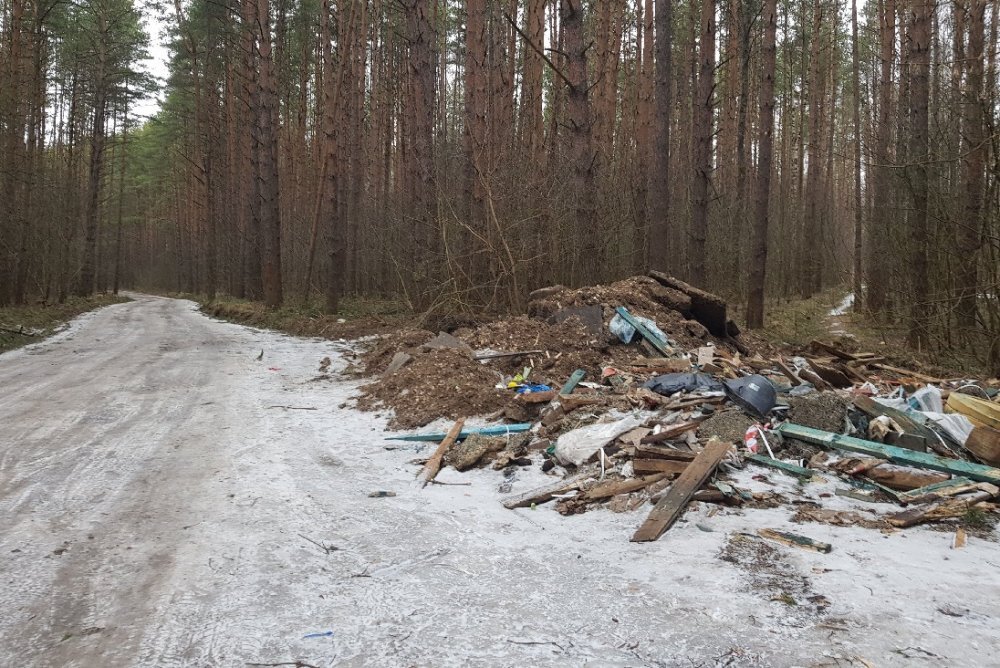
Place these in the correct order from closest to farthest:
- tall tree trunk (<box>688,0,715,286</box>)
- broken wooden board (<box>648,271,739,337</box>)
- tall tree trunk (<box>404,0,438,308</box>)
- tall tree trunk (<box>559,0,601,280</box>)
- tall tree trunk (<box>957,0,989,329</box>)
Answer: tall tree trunk (<box>957,0,989,329</box>)
broken wooden board (<box>648,271,739,337</box>)
tall tree trunk (<box>559,0,601,280</box>)
tall tree trunk (<box>688,0,715,286</box>)
tall tree trunk (<box>404,0,438,308</box>)

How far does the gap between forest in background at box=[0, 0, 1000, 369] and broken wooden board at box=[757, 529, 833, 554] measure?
5850mm

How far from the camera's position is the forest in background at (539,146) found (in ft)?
33.0

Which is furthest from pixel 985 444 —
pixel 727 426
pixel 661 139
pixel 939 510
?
pixel 661 139

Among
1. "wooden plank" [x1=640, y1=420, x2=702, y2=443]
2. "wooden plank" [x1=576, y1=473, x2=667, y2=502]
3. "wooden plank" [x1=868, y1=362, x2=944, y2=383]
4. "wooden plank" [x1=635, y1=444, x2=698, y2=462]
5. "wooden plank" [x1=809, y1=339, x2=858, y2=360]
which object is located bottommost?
"wooden plank" [x1=576, y1=473, x2=667, y2=502]

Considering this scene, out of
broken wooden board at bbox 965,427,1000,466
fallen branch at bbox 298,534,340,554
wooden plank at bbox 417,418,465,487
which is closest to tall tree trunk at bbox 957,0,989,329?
broken wooden board at bbox 965,427,1000,466

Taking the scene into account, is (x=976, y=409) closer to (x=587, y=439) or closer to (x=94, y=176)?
(x=587, y=439)

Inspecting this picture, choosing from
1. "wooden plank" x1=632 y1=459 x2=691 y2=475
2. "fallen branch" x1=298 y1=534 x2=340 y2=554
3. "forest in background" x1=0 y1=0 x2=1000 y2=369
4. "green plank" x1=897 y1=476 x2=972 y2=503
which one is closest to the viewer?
"fallen branch" x1=298 y1=534 x2=340 y2=554

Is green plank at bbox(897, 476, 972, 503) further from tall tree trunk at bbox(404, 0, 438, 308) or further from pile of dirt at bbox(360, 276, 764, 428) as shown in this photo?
tall tree trunk at bbox(404, 0, 438, 308)

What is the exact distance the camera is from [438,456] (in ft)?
16.8

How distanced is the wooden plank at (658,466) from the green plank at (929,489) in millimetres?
1330

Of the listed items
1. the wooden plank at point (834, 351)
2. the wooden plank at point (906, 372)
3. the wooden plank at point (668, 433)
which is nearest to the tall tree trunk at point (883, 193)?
the wooden plank at point (834, 351)

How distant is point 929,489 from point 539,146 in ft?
46.4

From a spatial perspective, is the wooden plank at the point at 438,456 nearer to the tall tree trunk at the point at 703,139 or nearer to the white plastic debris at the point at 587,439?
the white plastic debris at the point at 587,439

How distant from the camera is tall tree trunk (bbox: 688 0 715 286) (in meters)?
12.9
